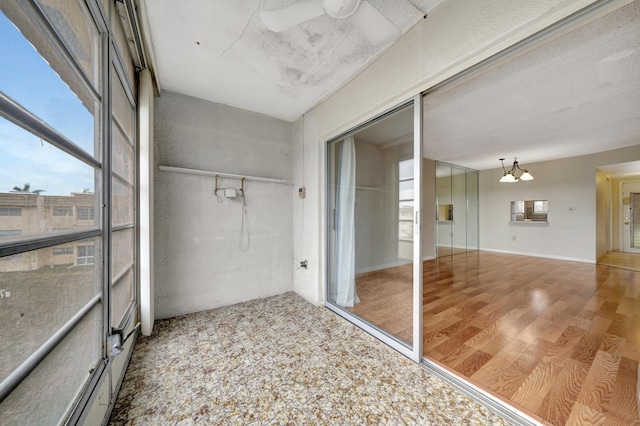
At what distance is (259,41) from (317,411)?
104 inches

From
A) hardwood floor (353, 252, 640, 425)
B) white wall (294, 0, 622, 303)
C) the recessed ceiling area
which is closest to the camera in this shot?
white wall (294, 0, 622, 303)

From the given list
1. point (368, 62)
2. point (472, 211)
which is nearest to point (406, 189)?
point (368, 62)

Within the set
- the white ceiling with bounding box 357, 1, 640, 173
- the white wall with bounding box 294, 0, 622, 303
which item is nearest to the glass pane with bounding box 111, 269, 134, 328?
the white wall with bounding box 294, 0, 622, 303

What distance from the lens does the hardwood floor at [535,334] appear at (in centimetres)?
141

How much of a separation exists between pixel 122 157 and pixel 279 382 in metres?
2.07

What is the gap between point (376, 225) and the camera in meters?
2.50

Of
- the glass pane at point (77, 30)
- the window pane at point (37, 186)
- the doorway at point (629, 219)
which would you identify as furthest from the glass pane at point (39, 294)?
the doorway at point (629, 219)

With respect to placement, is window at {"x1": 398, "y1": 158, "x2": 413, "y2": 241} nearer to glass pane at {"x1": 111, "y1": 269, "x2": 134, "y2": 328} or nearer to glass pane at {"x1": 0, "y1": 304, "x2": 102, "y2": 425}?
glass pane at {"x1": 0, "y1": 304, "x2": 102, "y2": 425}

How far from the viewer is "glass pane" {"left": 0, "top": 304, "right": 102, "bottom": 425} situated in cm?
71

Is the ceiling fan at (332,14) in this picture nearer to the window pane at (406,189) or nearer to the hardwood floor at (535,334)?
the window pane at (406,189)

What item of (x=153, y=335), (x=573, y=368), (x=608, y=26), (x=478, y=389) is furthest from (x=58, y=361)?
(x=608, y=26)

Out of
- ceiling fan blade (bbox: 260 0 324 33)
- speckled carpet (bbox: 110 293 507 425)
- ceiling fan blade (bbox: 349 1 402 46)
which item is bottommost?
speckled carpet (bbox: 110 293 507 425)

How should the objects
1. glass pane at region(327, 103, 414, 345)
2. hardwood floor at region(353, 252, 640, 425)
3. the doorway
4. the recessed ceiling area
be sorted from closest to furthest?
1. hardwood floor at region(353, 252, 640, 425)
2. the recessed ceiling area
3. glass pane at region(327, 103, 414, 345)
4. the doorway

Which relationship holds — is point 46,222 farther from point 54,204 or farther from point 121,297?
point 121,297
